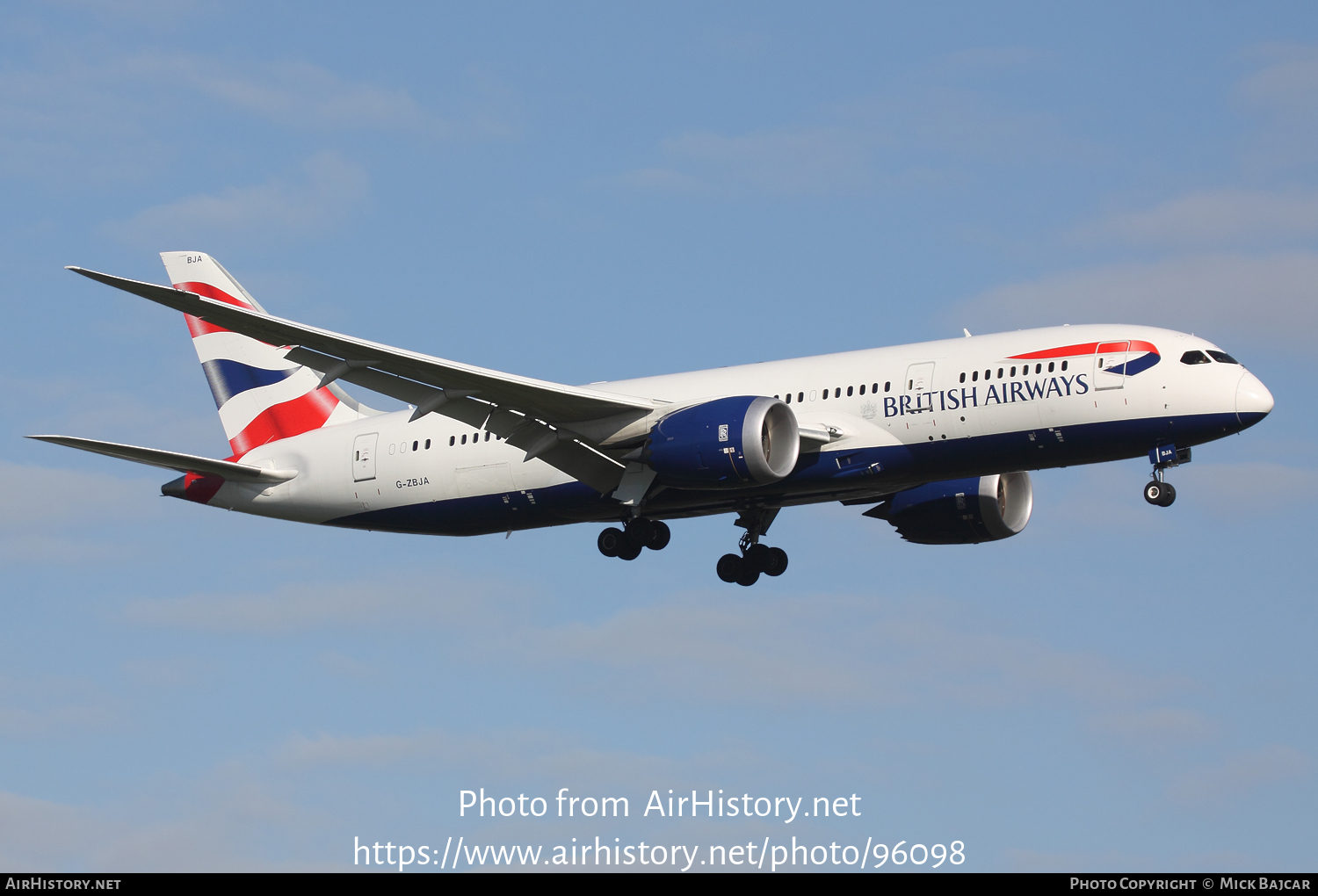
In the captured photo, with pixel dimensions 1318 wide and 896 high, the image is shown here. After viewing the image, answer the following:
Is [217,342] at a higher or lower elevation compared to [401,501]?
higher

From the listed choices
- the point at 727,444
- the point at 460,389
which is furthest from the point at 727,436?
the point at 460,389

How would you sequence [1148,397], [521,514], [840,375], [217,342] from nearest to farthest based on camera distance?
[1148,397] → [840,375] → [521,514] → [217,342]

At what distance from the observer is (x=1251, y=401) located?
33969mm

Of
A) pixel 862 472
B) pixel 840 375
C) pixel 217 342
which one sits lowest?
pixel 862 472

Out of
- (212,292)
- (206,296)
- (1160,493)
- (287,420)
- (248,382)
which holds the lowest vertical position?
(1160,493)

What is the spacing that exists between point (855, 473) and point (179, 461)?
1629cm

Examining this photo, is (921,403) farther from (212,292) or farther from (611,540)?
(212,292)

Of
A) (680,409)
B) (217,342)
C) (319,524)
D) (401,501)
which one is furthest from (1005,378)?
(217,342)

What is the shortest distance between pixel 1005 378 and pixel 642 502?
28.4ft

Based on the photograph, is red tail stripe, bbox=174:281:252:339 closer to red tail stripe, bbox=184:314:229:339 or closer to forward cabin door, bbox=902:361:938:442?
red tail stripe, bbox=184:314:229:339

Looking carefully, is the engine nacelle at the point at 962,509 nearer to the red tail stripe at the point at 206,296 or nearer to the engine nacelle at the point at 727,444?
the engine nacelle at the point at 727,444

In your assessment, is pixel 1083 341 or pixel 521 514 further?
pixel 521 514

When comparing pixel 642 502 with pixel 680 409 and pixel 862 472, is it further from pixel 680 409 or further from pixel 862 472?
pixel 862 472

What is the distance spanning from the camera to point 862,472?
3588 cm
